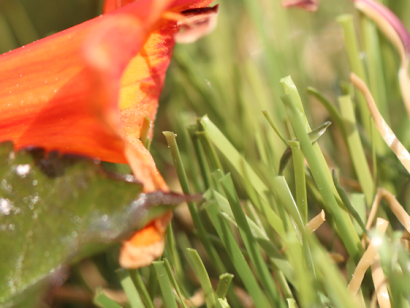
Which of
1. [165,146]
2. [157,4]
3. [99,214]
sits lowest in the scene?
[165,146]

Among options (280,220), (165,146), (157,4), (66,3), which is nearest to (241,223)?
(280,220)

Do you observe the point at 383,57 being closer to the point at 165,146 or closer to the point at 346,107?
the point at 346,107

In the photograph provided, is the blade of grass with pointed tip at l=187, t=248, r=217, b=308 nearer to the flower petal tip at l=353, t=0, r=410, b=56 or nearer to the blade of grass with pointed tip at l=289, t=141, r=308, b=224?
the blade of grass with pointed tip at l=289, t=141, r=308, b=224

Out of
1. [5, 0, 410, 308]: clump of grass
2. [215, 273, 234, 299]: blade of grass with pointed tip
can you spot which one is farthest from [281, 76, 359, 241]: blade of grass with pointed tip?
[215, 273, 234, 299]: blade of grass with pointed tip

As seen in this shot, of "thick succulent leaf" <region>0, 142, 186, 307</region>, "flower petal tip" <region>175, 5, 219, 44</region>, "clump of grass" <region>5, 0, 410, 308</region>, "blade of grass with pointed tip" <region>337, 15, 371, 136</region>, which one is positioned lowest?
"clump of grass" <region>5, 0, 410, 308</region>

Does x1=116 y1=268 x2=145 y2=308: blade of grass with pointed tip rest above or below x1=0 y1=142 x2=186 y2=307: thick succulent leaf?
below

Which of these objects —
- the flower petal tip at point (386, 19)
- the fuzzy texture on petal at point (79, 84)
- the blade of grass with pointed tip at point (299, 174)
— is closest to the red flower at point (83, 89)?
the fuzzy texture on petal at point (79, 84)
